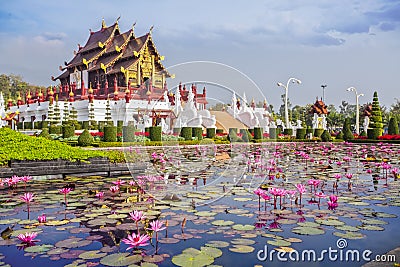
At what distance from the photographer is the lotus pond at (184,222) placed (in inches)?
132

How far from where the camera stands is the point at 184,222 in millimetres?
4414

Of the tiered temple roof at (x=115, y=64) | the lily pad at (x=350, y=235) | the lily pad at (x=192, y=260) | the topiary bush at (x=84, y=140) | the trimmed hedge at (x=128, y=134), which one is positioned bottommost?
the lily pad at (x=192, y=260)

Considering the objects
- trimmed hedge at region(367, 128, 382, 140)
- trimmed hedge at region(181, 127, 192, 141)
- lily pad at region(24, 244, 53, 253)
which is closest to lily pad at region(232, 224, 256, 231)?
lily pad at region(24, 244, 53, 253)

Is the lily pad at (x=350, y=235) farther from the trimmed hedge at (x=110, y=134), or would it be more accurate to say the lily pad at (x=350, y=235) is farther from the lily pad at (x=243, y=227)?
the trimmed hedge at (x=110, y=134)

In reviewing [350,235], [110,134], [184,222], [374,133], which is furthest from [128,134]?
[374,133]

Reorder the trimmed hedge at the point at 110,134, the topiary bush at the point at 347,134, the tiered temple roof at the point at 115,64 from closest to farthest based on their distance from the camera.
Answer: the trimmed hedge at the point at 110,134
the topiary bush at the point at 347,134
the tiered temple roof at the point at 115,64

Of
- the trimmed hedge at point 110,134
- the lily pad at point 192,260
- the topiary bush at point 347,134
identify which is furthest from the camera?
the topiary bush at point 347,134

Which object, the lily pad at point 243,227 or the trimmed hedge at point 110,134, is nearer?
the lily pad at point 243,227

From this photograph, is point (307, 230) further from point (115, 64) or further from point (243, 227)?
point (115, 64)

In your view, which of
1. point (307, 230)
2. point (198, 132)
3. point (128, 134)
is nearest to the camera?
point (307, 230)

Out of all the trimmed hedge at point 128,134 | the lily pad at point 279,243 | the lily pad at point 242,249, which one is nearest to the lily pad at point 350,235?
A: the lily pad at point 279,243

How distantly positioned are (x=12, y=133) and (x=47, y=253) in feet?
20.9

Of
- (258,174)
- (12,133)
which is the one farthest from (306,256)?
(12,133)

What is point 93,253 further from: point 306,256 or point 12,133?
point 12,133
